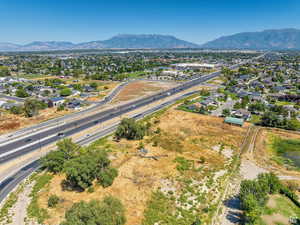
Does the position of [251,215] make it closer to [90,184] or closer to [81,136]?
[90,184]

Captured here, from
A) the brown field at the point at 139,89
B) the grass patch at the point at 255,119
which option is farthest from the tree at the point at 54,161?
the grass patch at the point at 255,119

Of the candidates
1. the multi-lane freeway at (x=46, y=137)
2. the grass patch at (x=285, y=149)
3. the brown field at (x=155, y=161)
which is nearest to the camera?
the brown field at (x=155, y=161)

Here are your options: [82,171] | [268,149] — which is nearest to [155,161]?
[82,171]

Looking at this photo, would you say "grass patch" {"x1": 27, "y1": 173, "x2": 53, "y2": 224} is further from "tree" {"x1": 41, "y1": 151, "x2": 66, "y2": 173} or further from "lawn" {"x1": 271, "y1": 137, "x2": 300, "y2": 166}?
"lawn" {"x1": 271, "y1": 137, "x2": 300, "y2": 166}

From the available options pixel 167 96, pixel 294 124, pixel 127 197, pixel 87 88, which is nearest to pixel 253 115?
pixel 294 124

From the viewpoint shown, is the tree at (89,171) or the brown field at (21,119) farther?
the brown field at (21,119)

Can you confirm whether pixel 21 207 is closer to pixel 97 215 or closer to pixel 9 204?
pixel 9 204

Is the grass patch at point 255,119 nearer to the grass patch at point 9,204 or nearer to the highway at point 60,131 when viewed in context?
the highway at point 60,131
